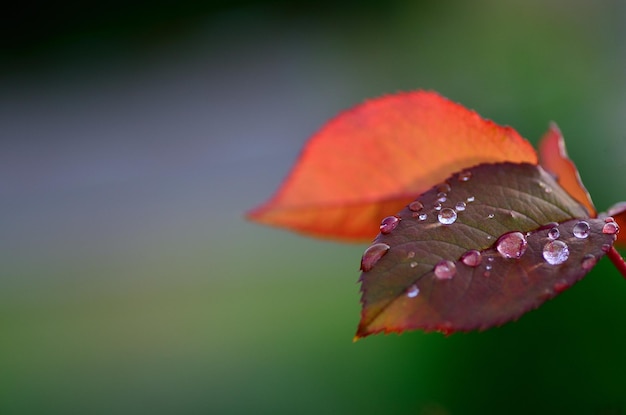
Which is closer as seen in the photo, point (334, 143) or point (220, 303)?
point (334, 143)

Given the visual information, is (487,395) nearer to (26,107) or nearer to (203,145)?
Result: (203,145)

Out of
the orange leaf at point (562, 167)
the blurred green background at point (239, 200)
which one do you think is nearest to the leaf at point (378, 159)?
the orange leaf at point (562, 167)

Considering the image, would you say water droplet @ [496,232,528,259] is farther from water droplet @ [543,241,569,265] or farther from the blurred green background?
the blurred green background

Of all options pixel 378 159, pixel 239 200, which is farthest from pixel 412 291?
pixel 239 200

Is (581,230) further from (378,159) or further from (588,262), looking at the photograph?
(378,159)

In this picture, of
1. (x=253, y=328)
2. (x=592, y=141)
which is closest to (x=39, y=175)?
(x=253, y=328)

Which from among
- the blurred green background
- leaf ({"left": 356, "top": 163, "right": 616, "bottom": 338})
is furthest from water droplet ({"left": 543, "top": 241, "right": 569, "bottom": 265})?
the blurred green background
